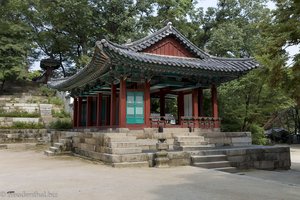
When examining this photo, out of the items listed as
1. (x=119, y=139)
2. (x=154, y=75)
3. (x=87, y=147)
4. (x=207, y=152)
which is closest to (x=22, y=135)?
(x=87, y=147)

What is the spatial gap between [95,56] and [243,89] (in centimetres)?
1342

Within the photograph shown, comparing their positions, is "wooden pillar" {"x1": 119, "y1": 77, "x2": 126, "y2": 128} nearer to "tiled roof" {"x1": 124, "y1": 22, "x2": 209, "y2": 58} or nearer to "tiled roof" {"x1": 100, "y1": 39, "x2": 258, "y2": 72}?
"tiled roof" {"x1": 100, "y1": 39, "x2": 258, "y2": 72}

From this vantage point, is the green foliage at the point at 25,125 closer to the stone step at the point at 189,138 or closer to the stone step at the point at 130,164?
the stone step at the point at 189,138

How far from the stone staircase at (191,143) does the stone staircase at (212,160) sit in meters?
0.86

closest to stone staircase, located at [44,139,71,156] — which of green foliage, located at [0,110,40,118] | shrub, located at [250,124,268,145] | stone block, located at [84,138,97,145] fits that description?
stone block, located at [84,138,97,145]

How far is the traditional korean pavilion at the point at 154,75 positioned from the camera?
14.2 m

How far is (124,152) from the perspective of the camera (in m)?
11.5

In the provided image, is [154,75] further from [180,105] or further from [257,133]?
[257,133]

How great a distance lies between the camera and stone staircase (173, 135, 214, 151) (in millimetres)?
13405

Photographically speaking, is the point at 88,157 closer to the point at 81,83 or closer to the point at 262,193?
the point at 81,83

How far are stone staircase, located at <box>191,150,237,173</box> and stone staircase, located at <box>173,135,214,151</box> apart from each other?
0.86 meters

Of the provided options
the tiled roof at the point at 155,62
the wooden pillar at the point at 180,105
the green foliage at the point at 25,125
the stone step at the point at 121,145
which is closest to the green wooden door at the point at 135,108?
the tiled roof at the point at 155,62

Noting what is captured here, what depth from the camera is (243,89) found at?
2323cm

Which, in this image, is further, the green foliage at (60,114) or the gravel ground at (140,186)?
the green foliage at (60,114)
